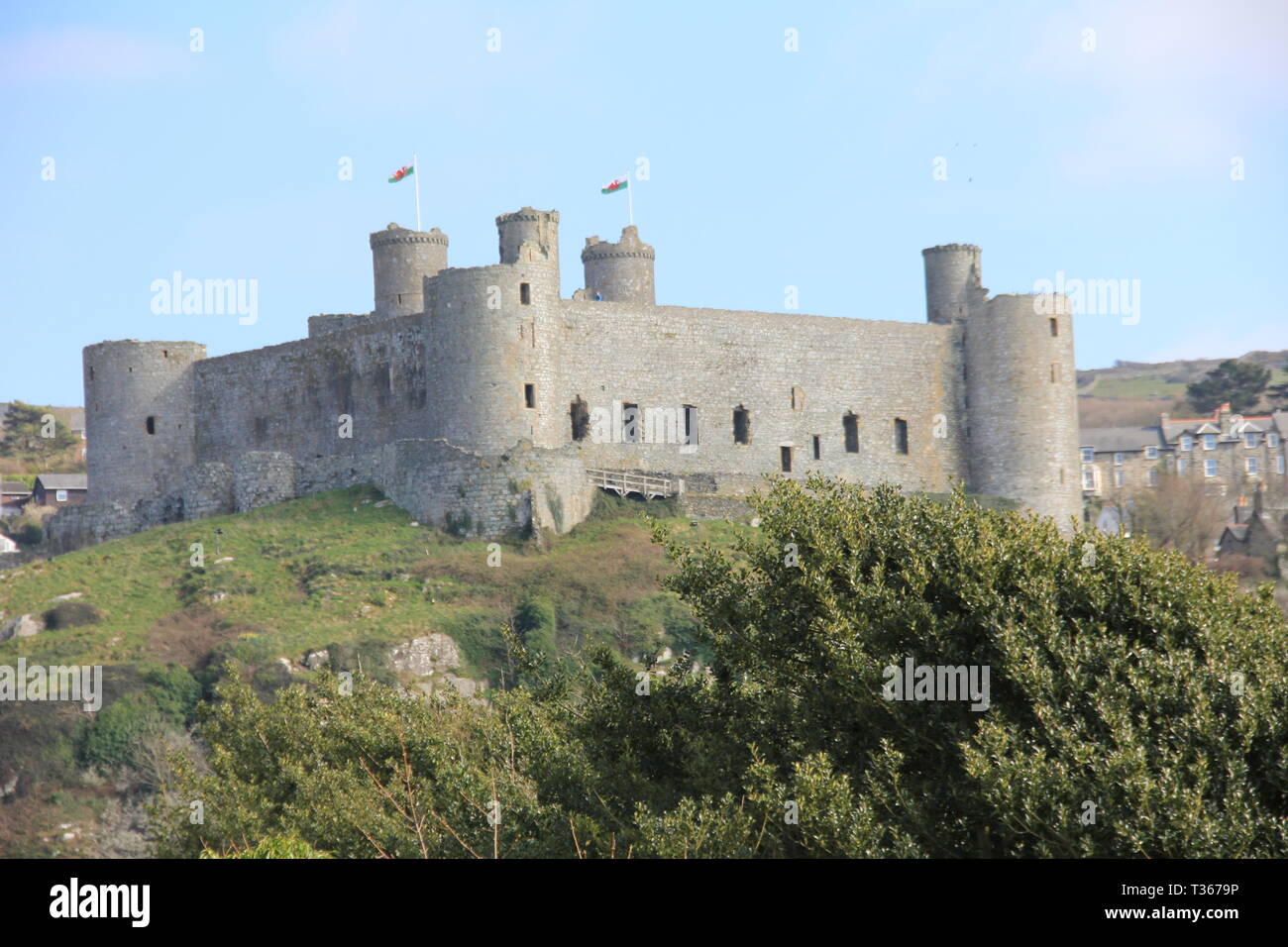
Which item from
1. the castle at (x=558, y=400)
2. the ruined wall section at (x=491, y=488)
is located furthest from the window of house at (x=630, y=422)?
the ruined wall section at (x=491, y=488)

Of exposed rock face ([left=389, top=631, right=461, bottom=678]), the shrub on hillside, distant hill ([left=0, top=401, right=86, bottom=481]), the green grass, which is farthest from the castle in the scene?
distant hill ([left=0, top=401, right=86, bottom=481])

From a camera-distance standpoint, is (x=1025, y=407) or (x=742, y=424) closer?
(x=742, y=424)

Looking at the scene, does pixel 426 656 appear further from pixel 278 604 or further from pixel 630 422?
pixel 630 422

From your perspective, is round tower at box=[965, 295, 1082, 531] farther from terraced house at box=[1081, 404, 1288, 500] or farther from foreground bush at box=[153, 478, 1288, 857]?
foreground bush at box=[153, 478, 1288, 857]

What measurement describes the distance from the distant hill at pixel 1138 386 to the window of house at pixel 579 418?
8364 cm

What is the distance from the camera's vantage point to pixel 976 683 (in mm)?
20750

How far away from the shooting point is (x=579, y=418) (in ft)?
179

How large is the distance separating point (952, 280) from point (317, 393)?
19.7m

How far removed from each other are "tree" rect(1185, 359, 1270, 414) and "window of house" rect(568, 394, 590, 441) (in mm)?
61050

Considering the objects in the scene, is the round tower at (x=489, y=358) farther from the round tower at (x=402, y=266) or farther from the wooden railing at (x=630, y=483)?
the round tower at (x=402, y=266)

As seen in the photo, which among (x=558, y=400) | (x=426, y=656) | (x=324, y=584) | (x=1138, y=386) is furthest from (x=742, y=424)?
(x=1138, y=386)

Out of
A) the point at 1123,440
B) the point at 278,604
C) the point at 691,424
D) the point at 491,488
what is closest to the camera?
the point at 278,604

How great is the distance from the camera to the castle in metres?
52.3
